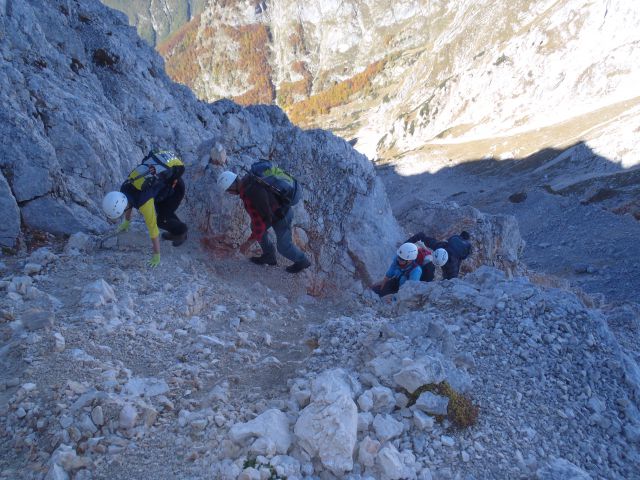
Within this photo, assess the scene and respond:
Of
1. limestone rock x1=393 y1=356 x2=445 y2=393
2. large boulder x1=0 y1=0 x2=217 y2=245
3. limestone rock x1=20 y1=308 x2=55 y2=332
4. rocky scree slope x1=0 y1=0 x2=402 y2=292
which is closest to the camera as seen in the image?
limestone rock x1=393 y1=356 x2=445 y2=393

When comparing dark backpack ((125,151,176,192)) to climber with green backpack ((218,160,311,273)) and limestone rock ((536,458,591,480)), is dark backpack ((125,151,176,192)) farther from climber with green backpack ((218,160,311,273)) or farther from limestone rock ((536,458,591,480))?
limestone rock ((536,458,591,480))

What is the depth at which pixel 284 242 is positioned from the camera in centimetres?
929

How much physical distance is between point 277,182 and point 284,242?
171 cm

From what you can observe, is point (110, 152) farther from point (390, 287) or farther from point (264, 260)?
point (390, 287)

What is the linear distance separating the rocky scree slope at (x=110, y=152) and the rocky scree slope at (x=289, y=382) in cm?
226

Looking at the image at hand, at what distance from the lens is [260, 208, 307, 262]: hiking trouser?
8906mm

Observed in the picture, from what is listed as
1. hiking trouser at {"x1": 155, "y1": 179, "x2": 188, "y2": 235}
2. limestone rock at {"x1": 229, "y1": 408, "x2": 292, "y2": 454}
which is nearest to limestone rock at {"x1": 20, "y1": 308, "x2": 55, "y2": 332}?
limestone rock at {"x1": 229, "y1": 408, "x2": 292, "y2": 454}

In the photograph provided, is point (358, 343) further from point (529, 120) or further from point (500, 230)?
point (529, 120)

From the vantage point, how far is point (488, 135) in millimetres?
58906

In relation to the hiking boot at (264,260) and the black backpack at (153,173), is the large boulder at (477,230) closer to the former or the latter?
the hiking boot at (264,260)

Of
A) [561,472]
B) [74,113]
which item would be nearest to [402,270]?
[561,472]

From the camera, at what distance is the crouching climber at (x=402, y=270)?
384 inches

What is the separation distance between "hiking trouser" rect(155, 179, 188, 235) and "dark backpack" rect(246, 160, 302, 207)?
5.78 ft

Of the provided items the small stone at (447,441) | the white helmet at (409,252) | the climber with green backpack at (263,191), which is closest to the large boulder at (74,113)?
the climber with green backpack at (263,191)
